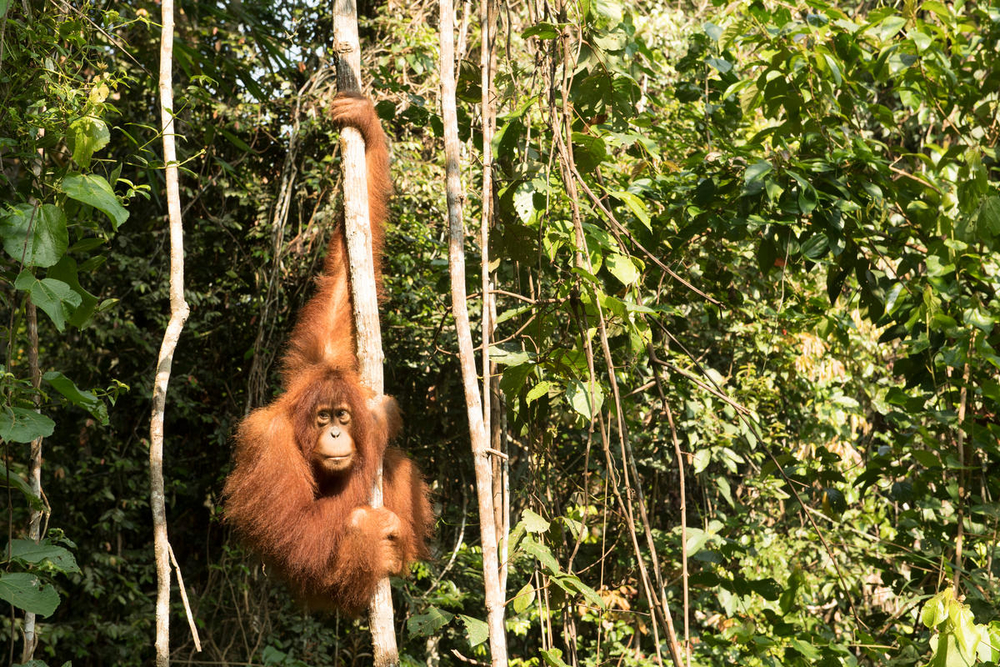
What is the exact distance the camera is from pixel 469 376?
6.46 ft

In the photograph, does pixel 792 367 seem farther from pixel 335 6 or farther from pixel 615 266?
pixel 335 6

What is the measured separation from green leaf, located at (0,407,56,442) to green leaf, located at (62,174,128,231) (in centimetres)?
46

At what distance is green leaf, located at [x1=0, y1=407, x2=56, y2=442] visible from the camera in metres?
1.81

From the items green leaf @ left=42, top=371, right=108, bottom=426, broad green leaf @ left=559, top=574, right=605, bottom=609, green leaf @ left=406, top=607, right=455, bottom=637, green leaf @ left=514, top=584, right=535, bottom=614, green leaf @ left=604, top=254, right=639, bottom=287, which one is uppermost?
green leaf @ left=604, top=254, right=639, bottom=287

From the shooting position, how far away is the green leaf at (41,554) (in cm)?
193

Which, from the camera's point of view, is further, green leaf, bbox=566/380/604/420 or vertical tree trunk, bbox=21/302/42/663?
vertical tree trunk, bbox=21/302/42/663

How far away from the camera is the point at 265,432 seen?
2869mm

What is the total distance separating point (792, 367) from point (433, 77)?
2302 millimetres

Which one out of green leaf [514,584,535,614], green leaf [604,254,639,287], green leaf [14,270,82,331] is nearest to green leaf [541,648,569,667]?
green leaf [514,584,535,614]

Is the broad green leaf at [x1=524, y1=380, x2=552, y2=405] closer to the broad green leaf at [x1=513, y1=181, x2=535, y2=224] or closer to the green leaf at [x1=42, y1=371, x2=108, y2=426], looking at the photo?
the broad green leaf at [x1=513, y1=181, x2=535, y2=224]

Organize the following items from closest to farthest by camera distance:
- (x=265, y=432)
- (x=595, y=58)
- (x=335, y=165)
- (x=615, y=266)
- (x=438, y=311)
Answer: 1. (x=615, y=266)
2. (x=595, y=58)
3. (x=265, y=432)
4. (x=438, y=311)
5. (x=335, y=165)

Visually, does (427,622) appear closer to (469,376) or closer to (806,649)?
(469,376)

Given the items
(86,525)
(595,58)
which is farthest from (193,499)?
(595,58)

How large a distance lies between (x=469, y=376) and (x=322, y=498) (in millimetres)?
1235
